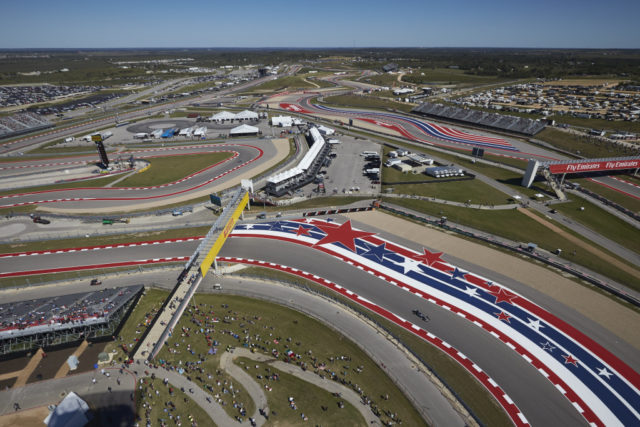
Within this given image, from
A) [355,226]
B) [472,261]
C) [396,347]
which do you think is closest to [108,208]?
[355,226]

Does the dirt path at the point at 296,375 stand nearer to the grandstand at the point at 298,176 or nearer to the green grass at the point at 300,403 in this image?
the green grass at the point at 300,403

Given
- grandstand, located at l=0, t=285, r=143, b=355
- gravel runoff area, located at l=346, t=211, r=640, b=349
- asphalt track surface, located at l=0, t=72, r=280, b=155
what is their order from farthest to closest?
asphalt track surface, located at l=0, t=72, r=280, b=155 < gravel runoff area, located at l=346, t=211, r=640, b=349 < grandstand, located at l=0, t=285, r=143, b=355

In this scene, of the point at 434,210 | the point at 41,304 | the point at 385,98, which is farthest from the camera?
the point at 385,98

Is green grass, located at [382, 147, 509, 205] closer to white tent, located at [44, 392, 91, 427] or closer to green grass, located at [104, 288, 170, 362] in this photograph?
green grass, located at [104, 288, 170, 362]

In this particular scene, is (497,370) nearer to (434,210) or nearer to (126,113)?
A: (434,210)

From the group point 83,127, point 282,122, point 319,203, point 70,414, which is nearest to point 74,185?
point 319,203

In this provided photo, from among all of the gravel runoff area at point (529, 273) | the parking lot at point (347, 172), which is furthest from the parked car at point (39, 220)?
the gravel runoff area at point (529, 273)

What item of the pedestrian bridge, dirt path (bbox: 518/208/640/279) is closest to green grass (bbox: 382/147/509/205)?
dirt path (bbox: 518/208/640/279)
